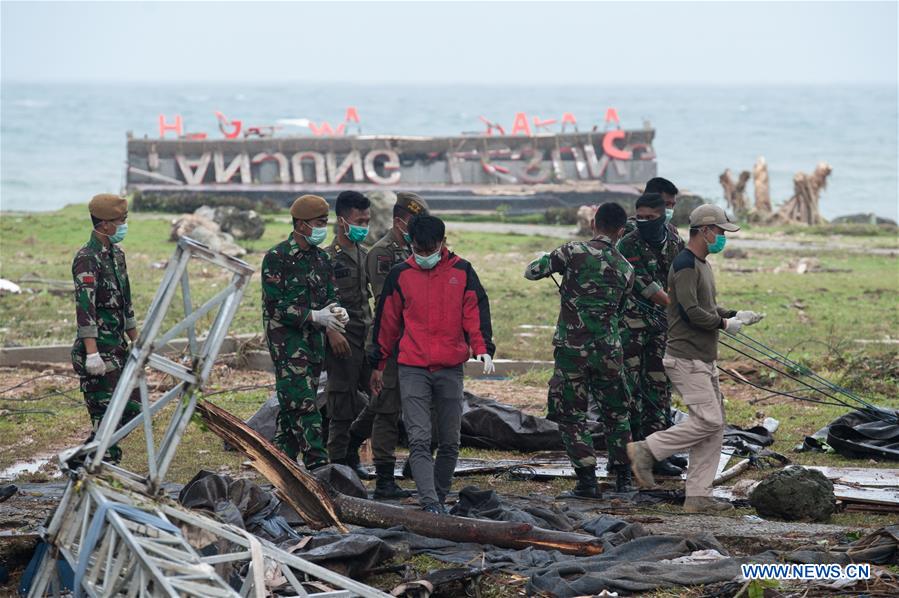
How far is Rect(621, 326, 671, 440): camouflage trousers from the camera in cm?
984

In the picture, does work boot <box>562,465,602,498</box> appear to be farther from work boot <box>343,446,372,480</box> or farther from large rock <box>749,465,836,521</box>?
work boot <box>343,446,372,480</box>

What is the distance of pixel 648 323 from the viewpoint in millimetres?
9828

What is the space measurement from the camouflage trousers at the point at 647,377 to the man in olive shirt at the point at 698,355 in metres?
1.09

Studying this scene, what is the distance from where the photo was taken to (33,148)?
10362cm

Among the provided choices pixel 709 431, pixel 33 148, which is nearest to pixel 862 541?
pixel 709 431

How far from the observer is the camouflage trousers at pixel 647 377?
32.3ft

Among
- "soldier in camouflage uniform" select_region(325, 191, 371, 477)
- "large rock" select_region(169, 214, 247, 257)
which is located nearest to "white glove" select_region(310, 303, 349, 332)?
"soldier in camouflage uniform" select_region(325, 191, 371, 477)

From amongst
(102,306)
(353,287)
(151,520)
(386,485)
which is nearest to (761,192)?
(353,287)

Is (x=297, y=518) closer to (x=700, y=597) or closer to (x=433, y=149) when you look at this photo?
(x=700, y=597)

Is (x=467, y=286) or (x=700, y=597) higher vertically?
(x=467, y=286)

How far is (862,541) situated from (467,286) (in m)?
2.84

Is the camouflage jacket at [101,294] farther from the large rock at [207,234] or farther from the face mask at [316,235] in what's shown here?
the large rock at [207,234]

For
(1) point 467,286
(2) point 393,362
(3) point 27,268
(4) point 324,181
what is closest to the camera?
(1) point 467,286

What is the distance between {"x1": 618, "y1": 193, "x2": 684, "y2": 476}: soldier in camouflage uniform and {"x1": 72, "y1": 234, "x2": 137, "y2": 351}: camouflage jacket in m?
3.71
